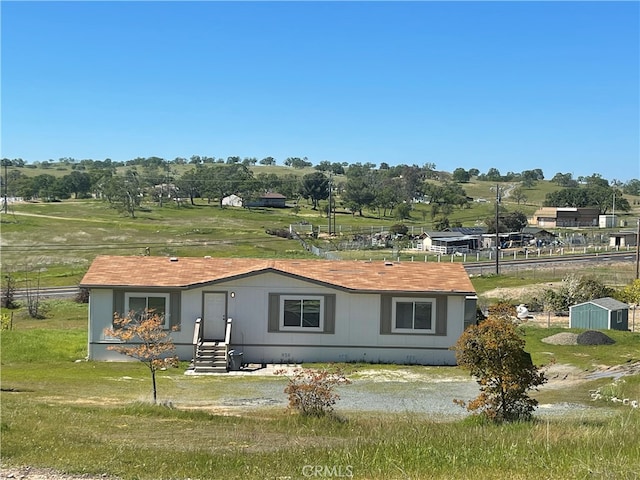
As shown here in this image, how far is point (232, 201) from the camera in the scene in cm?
15088

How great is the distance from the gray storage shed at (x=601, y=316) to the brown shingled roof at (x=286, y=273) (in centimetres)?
953

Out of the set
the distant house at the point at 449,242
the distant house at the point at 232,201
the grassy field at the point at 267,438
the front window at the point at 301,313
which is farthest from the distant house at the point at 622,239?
the grassy field at the point at 267,438

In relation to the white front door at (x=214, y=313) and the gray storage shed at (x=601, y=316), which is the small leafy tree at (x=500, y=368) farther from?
the gray storage shed at (x=601, y=316)

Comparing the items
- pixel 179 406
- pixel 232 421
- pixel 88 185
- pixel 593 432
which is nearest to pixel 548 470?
pixel 593 432

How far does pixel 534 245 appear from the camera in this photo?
94.0 m

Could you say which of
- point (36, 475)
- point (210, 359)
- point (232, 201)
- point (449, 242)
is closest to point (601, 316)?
point (210, 359)

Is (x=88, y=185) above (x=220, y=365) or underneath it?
above

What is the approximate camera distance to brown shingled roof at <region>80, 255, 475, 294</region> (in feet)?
87.2

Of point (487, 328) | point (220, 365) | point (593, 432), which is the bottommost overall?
point (220, 365)

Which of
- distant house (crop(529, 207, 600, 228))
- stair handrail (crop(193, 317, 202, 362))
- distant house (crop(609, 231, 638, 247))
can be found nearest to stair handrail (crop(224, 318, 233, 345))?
stair handrail (crop(193, 317, 202, 362))

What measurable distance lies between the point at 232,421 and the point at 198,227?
297 feet

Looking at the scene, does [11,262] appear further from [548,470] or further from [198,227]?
[548,470]

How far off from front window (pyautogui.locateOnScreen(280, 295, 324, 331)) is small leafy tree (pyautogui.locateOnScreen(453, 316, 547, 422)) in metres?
11.9

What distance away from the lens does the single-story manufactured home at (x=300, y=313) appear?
26.6 m
